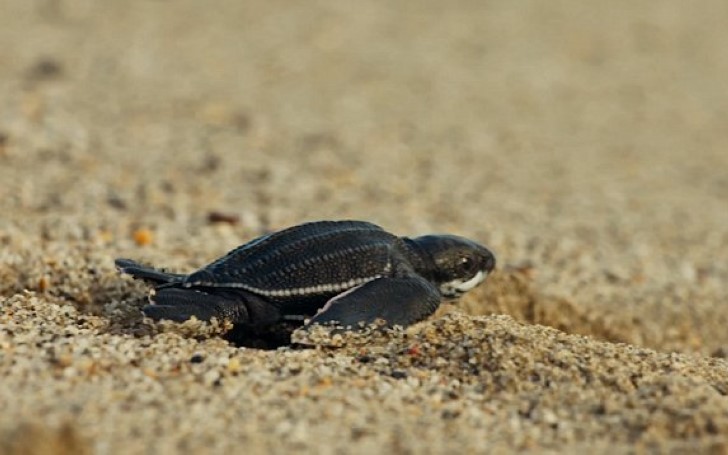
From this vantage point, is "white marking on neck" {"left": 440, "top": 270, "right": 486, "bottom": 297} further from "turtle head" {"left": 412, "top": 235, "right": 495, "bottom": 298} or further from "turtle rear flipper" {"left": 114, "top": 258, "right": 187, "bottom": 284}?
"turtle rear flipper" {"left": 114, "top": 258, "right": 187, "bottom": 284}

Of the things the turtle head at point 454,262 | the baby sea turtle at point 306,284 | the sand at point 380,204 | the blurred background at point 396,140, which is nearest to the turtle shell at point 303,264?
the baby sea turtle at point 306,284

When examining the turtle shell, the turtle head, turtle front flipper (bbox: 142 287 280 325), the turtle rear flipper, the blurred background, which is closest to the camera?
turtle front flipper (bbox: 142 287 280 325)

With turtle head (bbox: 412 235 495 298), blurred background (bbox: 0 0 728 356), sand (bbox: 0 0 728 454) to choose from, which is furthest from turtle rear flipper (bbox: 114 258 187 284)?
turtle head (bbox: 412 235 495 298)

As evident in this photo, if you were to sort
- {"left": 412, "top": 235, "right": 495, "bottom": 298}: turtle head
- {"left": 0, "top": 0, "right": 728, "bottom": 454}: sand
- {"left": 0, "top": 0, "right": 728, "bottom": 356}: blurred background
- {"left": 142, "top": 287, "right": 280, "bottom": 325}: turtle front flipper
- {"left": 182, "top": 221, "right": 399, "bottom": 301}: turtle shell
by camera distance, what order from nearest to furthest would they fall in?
{"left": 0, "top": 0, "right": 728, "bottom": 454}: sand → {"left": 142, "top": 287, "right": 280, "bottom": 325}: turtle front flipper → {"left": 182, "top": 221, "right": 399, "bottom": 301}: turtle shell → {"left": 412, "top": 235, "right": 495, "bottom": 298}: turtle head → {"left": 0, "top": 0, "right": 728, "bottom": 356}: blurred background

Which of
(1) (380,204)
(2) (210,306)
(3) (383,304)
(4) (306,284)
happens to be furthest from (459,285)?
(1) (380,204)

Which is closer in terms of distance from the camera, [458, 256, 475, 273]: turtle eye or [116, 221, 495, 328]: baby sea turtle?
[116, 221, 495, 328]: baby sea turtle

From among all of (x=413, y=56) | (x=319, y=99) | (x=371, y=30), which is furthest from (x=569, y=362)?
(x=371, y=30)

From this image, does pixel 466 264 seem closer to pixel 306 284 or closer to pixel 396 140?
pixel 306 284
